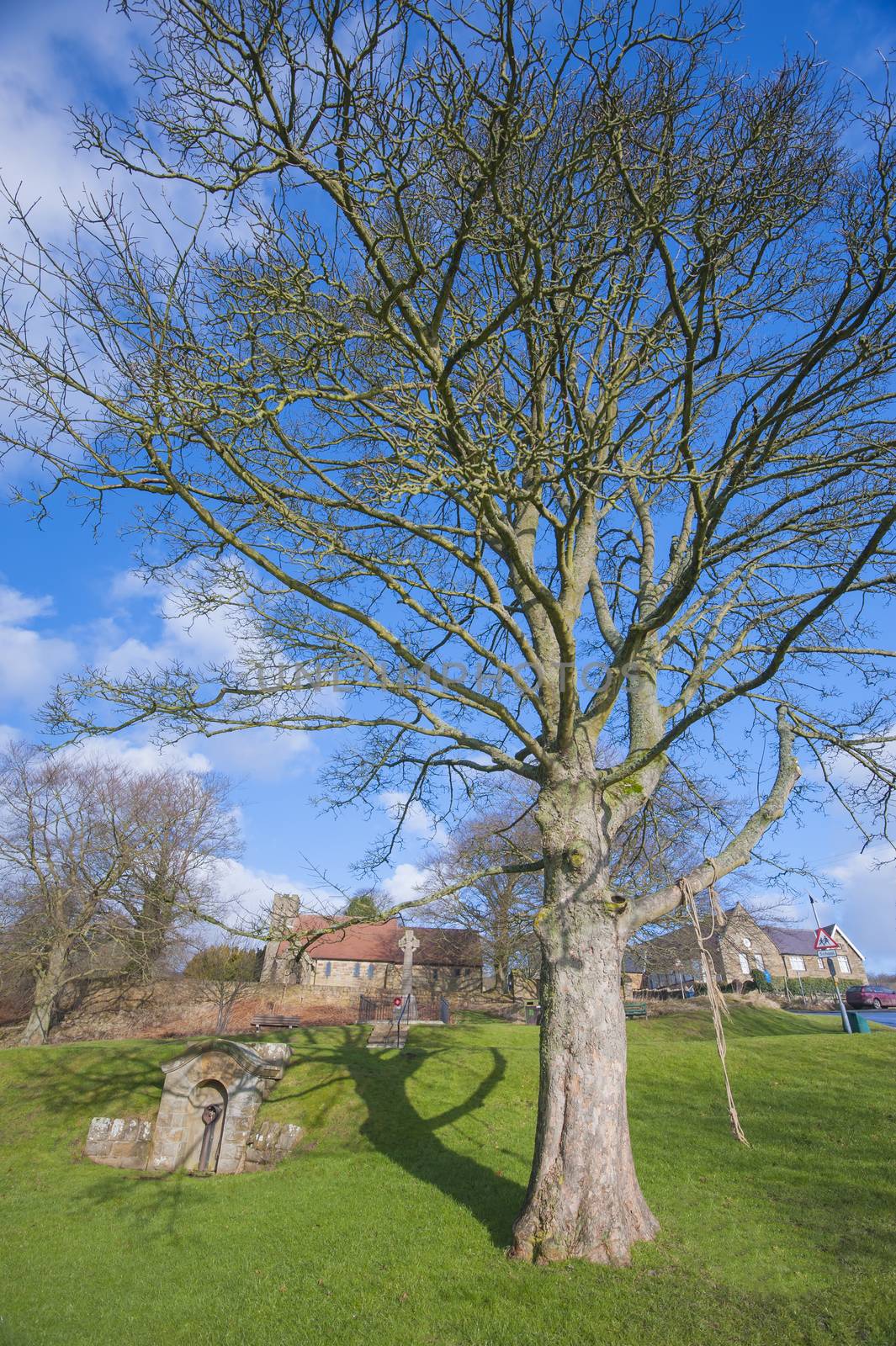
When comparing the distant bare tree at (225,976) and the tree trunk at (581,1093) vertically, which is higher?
the distant bare tree at (225,976)

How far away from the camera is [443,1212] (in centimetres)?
769

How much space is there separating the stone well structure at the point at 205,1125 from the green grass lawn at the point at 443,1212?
0.36 metres

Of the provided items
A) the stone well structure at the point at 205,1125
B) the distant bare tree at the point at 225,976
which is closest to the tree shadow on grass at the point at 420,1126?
the stone well structure at the point at 205,1125

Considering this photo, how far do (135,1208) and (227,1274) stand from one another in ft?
13.6

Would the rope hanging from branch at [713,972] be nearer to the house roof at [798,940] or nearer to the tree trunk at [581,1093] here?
the tree trunk at [581,1093]

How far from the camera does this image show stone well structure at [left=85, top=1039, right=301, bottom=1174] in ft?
39.0

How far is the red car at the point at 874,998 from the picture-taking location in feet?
96.8

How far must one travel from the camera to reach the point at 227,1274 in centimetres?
688

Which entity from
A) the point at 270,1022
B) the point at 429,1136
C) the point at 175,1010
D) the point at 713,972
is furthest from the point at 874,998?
the point at 713,972

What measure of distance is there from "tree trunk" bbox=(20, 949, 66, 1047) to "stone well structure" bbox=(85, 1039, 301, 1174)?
1331 cm

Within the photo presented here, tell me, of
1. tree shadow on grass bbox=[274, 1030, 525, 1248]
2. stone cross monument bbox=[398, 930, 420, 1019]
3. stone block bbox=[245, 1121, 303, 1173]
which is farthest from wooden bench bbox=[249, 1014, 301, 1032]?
stone block bbox=[245, 1121, 303, 1173]

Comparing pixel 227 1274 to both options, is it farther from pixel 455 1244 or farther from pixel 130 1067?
pixel 130 1067

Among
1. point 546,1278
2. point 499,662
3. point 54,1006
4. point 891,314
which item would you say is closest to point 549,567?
point 499,662

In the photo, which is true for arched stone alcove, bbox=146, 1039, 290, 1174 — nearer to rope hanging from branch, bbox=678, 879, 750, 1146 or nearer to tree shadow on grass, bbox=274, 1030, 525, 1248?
tree shadow on grass, bbox=274, 1030, 525, 1248
